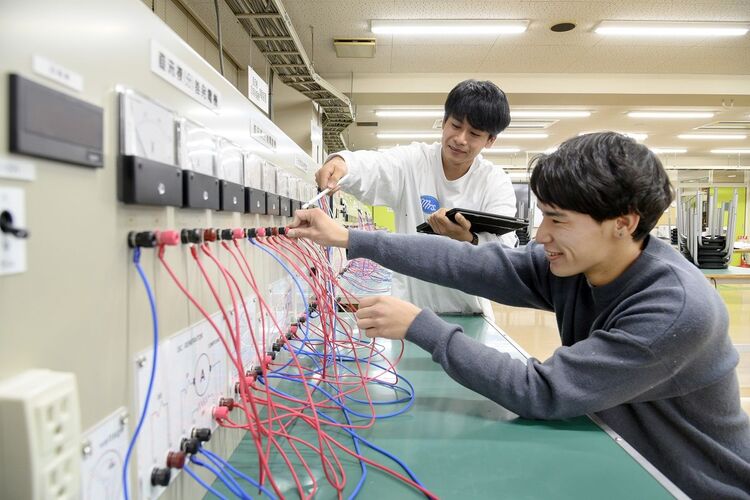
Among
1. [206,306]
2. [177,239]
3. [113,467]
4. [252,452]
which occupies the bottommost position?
[252,452]

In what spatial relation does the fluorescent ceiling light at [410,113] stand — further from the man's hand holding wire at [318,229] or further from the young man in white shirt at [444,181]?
the man's hand holding wire at [318,229]

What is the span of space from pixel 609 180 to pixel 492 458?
1.67 feet

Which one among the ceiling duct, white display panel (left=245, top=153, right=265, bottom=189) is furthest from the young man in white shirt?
the ceiling duct

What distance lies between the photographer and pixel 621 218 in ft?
2.51

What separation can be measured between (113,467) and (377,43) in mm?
4323

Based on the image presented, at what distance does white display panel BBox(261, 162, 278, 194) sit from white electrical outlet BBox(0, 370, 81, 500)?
0.67 meters

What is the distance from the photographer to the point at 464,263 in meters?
1.10

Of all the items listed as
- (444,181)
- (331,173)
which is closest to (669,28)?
(444,181)

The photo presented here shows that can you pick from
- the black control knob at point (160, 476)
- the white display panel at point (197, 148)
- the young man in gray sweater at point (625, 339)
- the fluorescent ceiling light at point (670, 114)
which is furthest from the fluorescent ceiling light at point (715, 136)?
the black control knob at point (160, 476)

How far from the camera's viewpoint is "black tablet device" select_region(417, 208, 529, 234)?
4.40 ft

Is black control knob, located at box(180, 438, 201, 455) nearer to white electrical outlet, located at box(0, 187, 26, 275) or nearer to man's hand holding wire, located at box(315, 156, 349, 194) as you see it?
white electrical outlet, located at box(0, 187, 26, 275)

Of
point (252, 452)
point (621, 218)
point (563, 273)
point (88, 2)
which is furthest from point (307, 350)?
point (88, 2)

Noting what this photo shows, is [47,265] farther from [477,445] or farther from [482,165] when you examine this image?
[482,165]

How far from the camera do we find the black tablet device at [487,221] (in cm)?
134
